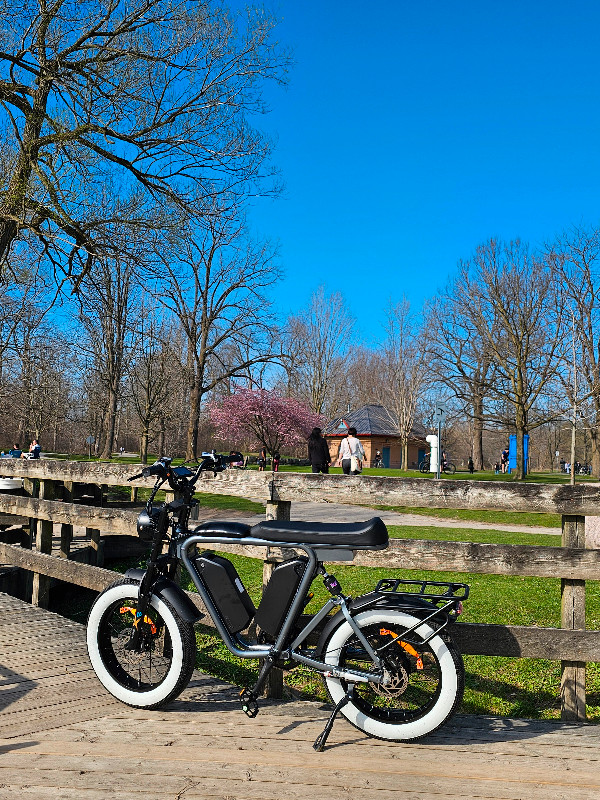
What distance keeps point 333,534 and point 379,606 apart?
36cm

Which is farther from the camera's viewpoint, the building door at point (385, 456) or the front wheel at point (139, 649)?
the building door at point (385, 456)

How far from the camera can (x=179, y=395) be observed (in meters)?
51.8

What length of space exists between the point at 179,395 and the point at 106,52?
41436mm

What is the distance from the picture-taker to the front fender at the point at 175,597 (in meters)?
3.31

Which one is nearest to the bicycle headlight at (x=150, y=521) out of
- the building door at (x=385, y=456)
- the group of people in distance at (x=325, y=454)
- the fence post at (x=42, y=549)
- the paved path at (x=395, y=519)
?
the fence post at (x=42, y=549)

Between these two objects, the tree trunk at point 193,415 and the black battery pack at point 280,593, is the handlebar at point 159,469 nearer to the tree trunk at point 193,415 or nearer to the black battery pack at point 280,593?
the black battery pack at point 280,593

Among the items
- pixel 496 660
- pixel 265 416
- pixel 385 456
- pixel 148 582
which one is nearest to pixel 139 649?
pixel 148 582

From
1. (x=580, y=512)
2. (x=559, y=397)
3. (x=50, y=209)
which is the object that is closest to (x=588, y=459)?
(x=559, y=397)

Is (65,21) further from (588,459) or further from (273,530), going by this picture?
(588,459)

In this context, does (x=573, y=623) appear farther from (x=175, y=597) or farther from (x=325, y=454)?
(x=325, y=454)

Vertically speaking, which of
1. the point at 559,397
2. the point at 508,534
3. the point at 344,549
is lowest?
the point at 508,534

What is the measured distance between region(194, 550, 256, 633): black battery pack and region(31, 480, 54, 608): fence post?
3792 mm

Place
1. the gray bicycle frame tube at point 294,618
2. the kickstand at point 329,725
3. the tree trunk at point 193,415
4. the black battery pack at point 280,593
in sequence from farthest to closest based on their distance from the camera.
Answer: the tree trunk at point 193,415 → the black battery pack at point 280,593 → the gray bicycle frame tube at point 294,618 → the kickstand at point 329,725

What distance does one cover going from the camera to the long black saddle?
2.99m
